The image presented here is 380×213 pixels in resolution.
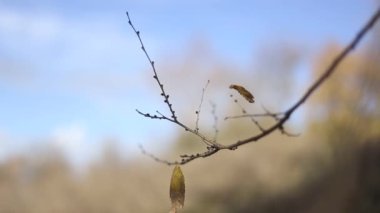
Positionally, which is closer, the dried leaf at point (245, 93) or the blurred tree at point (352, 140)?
the dried leaf at point (245, 93)

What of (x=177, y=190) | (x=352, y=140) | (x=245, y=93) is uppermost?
(x=352, y=140)

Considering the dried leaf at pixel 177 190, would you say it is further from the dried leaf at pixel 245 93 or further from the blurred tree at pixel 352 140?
the blurred tree at pixel 352 140

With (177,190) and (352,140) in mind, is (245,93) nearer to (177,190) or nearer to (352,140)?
(177,190)

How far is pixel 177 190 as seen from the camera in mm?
2318

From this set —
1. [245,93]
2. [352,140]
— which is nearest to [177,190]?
[245,93]

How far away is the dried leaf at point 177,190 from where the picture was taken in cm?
229

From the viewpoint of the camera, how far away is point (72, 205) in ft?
50.4

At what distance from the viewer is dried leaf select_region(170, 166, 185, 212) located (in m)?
2.29

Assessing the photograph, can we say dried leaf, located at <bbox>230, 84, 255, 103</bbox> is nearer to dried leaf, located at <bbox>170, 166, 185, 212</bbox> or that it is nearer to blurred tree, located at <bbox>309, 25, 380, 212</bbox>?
dried leaf, located at <bbox>170, 166, 185, 212</bbox>

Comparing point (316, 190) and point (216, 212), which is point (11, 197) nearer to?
point (216, 212)

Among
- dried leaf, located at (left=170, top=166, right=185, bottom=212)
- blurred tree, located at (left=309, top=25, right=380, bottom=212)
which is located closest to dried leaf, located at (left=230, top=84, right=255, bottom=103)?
dried leaf, located at (left=170, top=166, right=185, bottom=212)

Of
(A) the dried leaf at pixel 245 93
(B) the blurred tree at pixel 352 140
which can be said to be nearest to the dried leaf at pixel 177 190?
(A) the dried leaf at pixel 245 93

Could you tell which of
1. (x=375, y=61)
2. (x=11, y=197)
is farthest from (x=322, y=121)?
(x=11, y=197)

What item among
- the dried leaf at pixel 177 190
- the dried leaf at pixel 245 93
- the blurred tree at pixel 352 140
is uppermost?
the blurred tree at pixel 352 140
